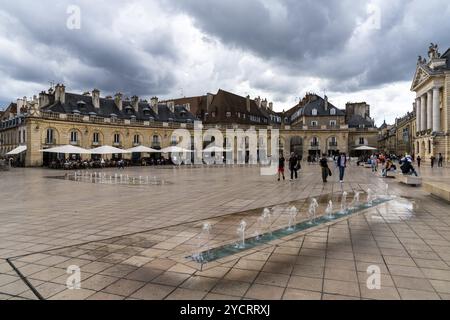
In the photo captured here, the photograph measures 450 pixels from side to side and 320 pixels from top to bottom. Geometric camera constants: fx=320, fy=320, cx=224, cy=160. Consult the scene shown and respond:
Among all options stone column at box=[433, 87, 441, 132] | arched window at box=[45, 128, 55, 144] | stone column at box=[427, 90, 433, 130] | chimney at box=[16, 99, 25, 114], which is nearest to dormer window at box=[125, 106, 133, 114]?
arched window at box=[45, 128, 55, 144]

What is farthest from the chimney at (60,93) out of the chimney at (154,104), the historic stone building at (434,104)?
the historic stone building at (434,104)

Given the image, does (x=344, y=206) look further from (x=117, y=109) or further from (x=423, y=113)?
(x=423, y=113)

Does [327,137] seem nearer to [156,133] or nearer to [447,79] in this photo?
[447,79]

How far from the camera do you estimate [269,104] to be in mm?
80500

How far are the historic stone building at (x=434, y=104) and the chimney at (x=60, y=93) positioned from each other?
168ft

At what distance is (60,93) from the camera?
1730 inches

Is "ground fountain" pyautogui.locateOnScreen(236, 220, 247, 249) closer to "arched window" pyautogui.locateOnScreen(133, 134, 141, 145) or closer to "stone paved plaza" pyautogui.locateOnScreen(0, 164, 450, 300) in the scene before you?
"stone paved plaza" pyautogui.locateOnScreen(0, 164, 450, 300)

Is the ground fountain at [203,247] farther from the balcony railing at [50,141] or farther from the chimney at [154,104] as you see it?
the chimney at [154,104]

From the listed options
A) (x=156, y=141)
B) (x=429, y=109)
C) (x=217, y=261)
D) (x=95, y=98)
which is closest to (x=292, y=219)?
(x=217, y=261)

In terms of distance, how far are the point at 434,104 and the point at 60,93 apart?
173 ft

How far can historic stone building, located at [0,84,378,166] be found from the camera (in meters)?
40.6

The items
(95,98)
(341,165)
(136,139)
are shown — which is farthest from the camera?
(136,139)

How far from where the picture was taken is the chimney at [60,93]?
1724 inches
